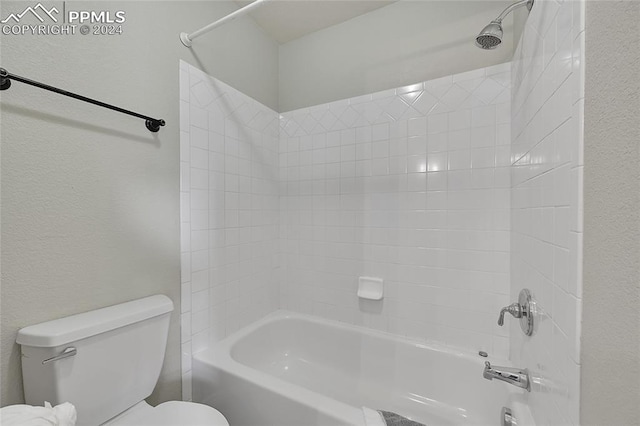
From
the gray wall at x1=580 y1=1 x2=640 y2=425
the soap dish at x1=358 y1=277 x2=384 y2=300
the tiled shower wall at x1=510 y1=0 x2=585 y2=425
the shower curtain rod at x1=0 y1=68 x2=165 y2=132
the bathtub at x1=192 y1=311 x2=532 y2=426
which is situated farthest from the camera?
the soap dish at x1=358 y1=277 x2=384 y2=300

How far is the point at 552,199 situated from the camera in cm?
81

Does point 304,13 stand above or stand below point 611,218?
above

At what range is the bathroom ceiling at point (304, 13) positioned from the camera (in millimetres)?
1754

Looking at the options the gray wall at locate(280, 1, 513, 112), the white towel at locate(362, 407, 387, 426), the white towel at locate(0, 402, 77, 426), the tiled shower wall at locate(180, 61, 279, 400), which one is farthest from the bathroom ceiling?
the white towel at locate(362, 407, 387, 426)

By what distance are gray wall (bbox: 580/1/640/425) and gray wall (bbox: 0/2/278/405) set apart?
1.53 m

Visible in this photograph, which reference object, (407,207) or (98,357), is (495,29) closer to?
(407,207)

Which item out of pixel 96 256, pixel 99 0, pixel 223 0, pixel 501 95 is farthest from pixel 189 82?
pixel 501 95

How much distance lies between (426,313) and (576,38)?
1.43 meters

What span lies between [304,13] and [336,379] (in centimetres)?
244

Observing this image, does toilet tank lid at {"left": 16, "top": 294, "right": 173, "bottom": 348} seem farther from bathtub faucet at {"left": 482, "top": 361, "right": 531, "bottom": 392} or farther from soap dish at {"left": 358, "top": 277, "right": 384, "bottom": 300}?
bathtub faucet at {"left": 482, "top": 361, "right": 531, "bottom": 392}

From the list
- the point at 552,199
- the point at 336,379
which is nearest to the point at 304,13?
the point at 552,199

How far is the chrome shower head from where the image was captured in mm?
1069

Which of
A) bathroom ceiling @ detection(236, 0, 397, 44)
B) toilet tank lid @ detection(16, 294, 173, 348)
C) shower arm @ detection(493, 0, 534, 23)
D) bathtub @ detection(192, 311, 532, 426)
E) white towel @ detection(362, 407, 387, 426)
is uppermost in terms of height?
bathroom ceiling @ detection(236, 0, 397, 44)

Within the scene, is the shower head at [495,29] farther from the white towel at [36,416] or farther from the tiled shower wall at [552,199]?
the white towel at [36,416]
